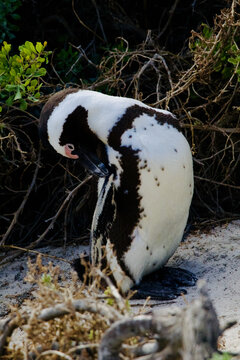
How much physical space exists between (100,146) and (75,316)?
3.80ft

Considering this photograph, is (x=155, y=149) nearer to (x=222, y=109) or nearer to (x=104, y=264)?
(x=104, y=264)

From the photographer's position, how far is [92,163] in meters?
3.05

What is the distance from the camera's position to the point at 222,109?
376 cm

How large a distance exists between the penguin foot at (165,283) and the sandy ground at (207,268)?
0.16ft

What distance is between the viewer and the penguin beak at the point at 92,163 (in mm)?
3028

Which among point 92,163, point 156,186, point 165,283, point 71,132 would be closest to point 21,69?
point 71,132

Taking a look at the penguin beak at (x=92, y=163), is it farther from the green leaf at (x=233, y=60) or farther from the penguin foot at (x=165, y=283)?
the green leaf at (x=233, y=60)

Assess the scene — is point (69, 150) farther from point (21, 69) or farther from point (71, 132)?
point (21, 69)

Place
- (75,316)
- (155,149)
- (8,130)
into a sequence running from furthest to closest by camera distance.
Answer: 1. (8,130)
2. (155,149)
3. (75,316)

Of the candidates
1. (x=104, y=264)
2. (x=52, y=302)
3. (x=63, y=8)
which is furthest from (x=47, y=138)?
(x=63, y=8)

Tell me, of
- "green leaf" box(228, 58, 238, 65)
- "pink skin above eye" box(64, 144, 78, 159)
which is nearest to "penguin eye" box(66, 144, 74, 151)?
"pink skin above eye" box(64, 144, 78, 159)

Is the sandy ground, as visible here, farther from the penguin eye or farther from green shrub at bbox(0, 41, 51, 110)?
green shrub at bbox(0, 41, 51, 110)

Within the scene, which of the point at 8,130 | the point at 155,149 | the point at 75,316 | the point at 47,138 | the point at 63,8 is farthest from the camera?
the point at 63,8

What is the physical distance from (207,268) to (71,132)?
970mm
